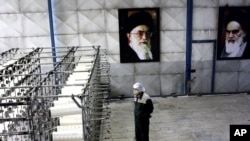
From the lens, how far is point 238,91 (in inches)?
413

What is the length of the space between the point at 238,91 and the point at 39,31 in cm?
698

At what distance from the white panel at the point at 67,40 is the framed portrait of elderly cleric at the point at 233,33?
4.69 m

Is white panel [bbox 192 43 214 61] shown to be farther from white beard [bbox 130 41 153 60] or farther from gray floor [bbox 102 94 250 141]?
white beard [bbox 130 41 153 60]

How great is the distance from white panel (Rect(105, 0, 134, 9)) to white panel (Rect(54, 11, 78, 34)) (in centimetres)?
108

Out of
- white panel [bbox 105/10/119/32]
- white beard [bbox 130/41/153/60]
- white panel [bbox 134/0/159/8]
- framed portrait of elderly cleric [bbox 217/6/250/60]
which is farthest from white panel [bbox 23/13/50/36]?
framed portrait of elderly cleric [bbox 217/6/250/60]

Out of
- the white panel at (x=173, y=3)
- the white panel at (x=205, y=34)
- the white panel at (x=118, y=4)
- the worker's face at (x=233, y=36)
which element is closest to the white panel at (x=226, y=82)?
the worker's face at (x=233, y=36)

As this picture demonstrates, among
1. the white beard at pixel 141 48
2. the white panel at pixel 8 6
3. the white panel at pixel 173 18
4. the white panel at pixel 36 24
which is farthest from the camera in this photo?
the white beard at pixel 141 48

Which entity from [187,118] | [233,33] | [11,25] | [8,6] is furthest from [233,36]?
[8,6]

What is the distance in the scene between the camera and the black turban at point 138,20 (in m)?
9.74

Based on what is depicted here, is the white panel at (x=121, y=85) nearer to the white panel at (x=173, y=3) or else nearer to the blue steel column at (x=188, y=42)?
the blue steel column at (x=188, y=42)

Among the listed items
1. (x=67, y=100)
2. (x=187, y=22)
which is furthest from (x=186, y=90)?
(x=67, y=100)

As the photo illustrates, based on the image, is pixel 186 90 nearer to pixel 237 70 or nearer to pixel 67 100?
pixel 237 70

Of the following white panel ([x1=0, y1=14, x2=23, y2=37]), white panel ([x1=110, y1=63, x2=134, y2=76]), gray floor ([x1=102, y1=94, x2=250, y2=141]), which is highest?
white panel ([x1=0, y1=14, x2=23, y2=37])

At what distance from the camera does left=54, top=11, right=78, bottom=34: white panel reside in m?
9.64
